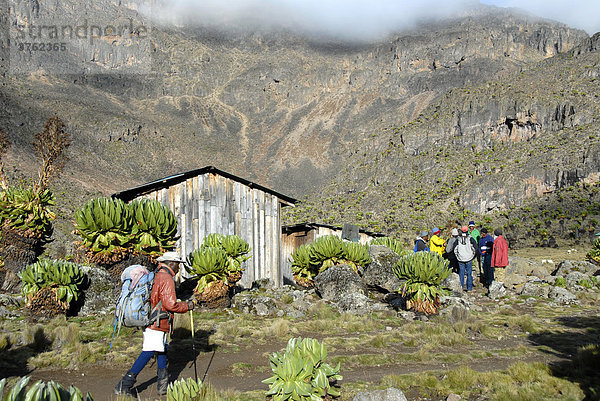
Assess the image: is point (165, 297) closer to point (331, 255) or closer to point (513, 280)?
point (331, 255)

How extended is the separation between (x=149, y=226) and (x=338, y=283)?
18.1 feet

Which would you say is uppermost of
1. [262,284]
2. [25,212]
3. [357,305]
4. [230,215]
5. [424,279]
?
[25,212]

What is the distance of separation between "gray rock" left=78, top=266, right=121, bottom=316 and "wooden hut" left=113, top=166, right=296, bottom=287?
9.47 ft

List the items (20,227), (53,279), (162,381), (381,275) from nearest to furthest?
(162,381) → (53,279) → (20,227) → (381,275)

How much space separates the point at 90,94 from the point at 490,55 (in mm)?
94169

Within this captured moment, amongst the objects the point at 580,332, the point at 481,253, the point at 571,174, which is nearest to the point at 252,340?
the point at 580,332

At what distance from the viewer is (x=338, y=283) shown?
12.7m

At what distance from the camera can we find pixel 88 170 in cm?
6669

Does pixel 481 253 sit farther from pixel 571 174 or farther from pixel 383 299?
pixel 571 174

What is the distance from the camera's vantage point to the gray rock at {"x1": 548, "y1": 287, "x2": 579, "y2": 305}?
11906 mm

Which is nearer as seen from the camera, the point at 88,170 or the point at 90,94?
the point at 88,170

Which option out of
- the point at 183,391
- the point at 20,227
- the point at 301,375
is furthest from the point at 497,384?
the point at 20,227

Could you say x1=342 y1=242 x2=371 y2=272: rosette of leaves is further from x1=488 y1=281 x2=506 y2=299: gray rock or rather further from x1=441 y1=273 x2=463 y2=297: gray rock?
A: x1=488 y1=281 x2=506 y2=299: gray rock

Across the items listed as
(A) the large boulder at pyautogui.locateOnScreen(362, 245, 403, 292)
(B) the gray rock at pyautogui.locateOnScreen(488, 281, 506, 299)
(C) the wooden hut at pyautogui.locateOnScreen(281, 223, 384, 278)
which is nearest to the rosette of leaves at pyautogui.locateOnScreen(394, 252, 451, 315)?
(A) the large boulder at pyautogui.locateOnScreen(362, 245, 403, 292)
